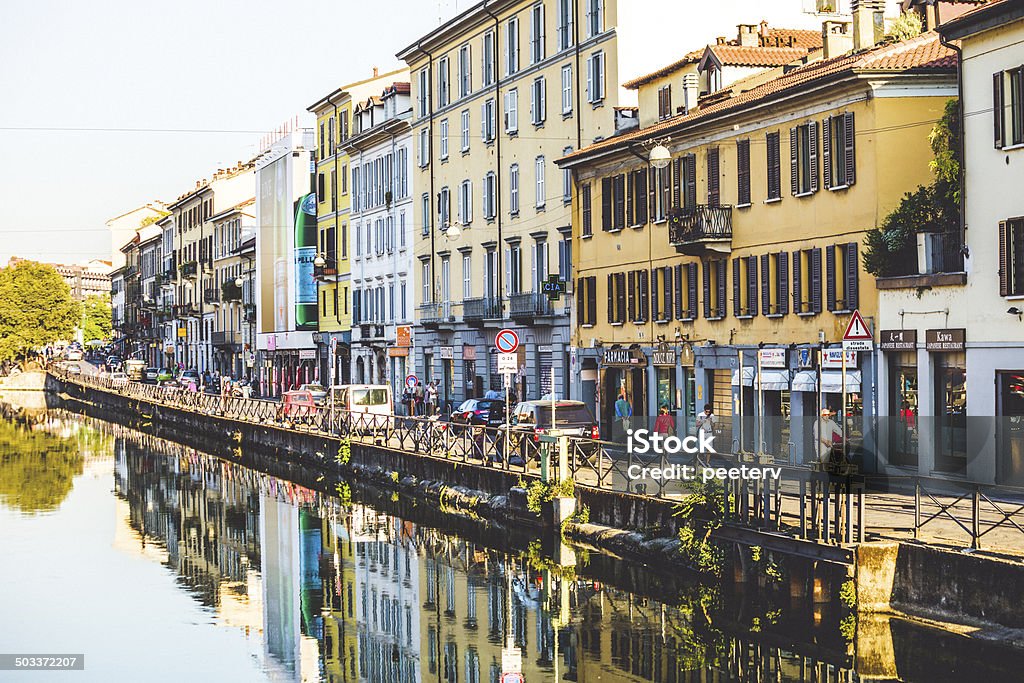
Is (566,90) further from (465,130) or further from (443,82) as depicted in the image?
(443,82)

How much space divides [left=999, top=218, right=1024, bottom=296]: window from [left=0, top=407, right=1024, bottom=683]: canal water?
31.0 feet

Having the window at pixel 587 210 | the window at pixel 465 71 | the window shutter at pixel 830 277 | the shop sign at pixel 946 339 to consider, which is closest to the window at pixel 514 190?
the window at pixel 465 71

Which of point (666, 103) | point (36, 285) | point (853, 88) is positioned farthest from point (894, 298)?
point (36, 285)

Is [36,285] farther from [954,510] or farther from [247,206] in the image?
[954,510]

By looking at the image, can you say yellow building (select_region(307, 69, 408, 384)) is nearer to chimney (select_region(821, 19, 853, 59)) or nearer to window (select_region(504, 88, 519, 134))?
window (select_region(504, 88, 519, 134))

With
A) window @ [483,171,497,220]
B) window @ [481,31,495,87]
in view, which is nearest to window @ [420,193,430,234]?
window @ [483,171,497,220]

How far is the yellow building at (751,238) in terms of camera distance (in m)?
37.7

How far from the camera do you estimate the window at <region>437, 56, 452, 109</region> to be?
71.6 meters

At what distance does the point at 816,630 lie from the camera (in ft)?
77.6

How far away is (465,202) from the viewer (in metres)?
69.4

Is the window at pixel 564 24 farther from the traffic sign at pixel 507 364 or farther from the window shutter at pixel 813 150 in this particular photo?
the traffic sign at pixel 507 364

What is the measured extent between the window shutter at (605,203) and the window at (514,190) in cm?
947

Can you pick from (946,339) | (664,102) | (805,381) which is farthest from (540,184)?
(946,339)

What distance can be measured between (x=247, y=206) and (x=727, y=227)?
76518 millimetres
